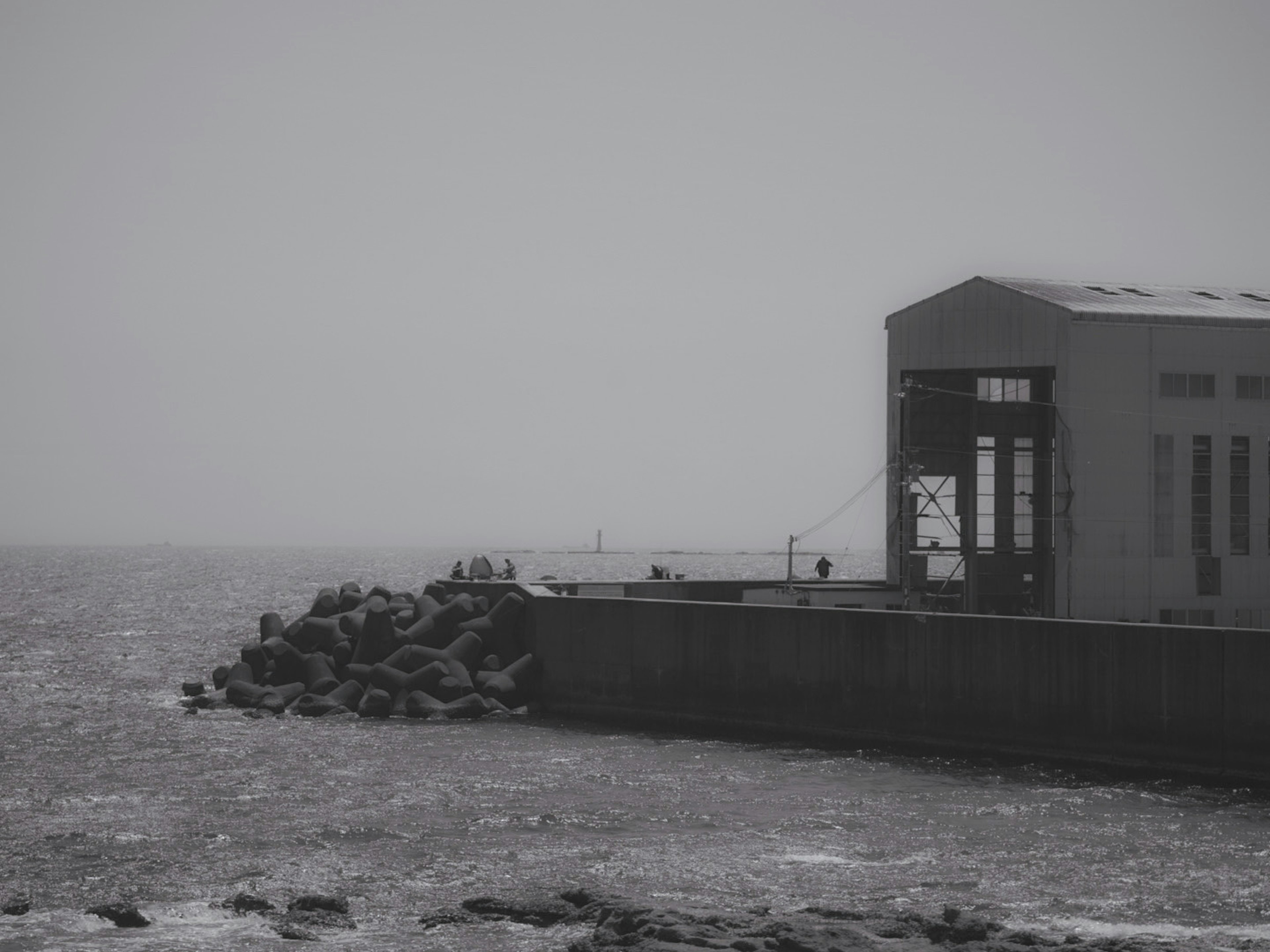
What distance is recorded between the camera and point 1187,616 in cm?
3378

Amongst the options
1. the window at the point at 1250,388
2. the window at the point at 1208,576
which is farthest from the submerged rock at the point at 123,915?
the window at the point at 1250,388

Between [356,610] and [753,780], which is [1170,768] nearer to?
[753,780]

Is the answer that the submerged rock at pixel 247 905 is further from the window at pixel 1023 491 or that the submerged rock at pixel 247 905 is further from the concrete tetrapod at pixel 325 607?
the window at pixel 1023 491

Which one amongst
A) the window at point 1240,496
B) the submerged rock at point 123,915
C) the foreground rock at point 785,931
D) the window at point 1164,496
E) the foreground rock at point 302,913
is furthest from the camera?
the window at point 1240,496

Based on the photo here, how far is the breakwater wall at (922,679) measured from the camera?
24.0m

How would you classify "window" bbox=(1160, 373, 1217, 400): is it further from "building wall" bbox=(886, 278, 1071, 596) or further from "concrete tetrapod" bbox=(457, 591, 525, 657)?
"concrete tetrapod" bbox=(457, 591, 525, 657)

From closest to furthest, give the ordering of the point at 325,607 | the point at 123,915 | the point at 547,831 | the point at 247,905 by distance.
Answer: the point at 123,915 < the point at 247,905 < the point at 547,831 < the point at 325,607

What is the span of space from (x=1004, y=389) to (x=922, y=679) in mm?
12402

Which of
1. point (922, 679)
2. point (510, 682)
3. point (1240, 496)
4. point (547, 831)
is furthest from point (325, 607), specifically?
point (1240, 496)

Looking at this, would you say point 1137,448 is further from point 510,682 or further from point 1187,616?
point 510,682

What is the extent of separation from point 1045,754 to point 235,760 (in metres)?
14.9

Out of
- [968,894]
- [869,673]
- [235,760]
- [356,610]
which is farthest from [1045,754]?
[356,610]

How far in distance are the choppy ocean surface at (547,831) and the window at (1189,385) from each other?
12420 mm

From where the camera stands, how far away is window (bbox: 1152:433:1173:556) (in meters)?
33.8
